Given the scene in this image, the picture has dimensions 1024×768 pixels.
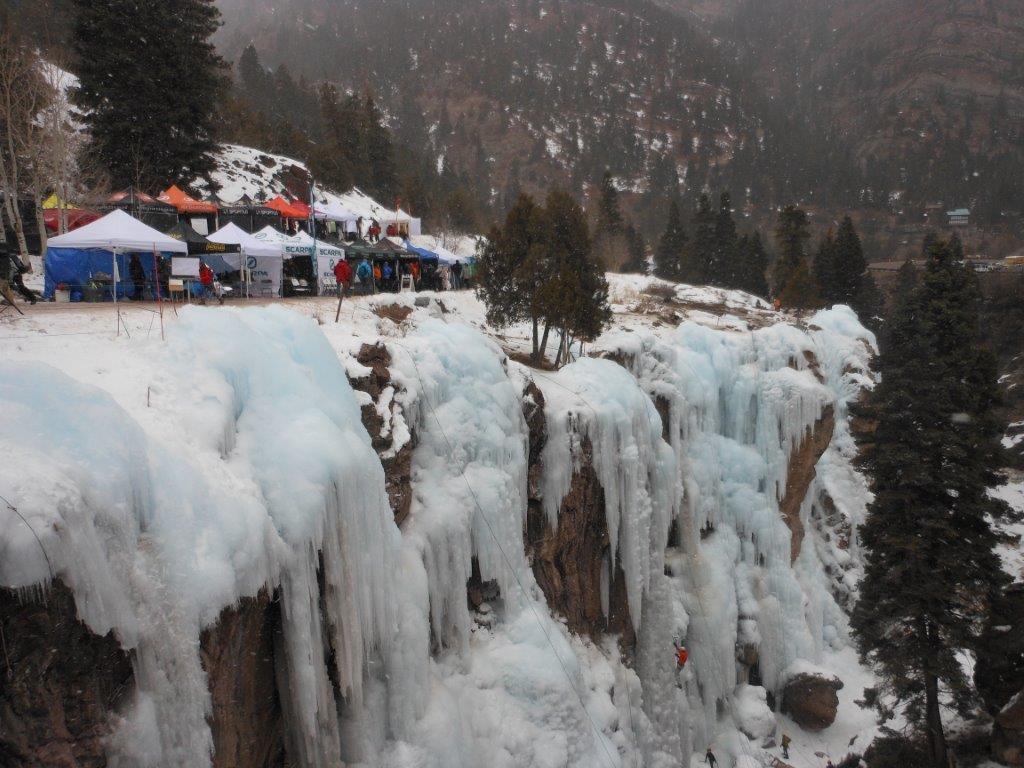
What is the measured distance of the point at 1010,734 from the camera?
10422 mm

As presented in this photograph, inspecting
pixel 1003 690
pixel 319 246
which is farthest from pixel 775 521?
pixel 319 246

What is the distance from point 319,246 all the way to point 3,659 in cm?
1527

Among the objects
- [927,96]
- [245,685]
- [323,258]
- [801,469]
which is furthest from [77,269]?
[927,96]

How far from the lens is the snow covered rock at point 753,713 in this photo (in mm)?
14703

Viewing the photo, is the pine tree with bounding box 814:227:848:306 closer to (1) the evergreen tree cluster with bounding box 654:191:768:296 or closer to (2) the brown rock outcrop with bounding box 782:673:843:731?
(1) the evergreen tree cluster with bounding box 654:191:768:296

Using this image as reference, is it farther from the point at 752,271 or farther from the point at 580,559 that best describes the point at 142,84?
the point at 752,271

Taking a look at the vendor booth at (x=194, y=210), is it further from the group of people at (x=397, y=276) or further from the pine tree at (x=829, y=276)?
the pine tree at (x=829, y=276)

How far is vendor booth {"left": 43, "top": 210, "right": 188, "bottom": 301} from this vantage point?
35.2 ft

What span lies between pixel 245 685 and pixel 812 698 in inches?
641

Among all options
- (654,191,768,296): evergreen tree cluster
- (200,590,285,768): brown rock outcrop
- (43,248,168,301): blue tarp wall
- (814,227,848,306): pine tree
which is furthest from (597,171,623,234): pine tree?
(200,590,285,768): brown rock outcrop

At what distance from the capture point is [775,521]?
59.5 ft

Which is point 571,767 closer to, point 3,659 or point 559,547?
point 559,547

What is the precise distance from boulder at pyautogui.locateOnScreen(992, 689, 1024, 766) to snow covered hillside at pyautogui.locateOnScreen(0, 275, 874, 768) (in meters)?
5.09

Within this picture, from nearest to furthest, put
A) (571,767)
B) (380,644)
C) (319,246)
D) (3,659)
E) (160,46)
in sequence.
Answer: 1. (3,659)
2. (380,644)
3. (571,767)
4. (319,246)
5. (160,46)
